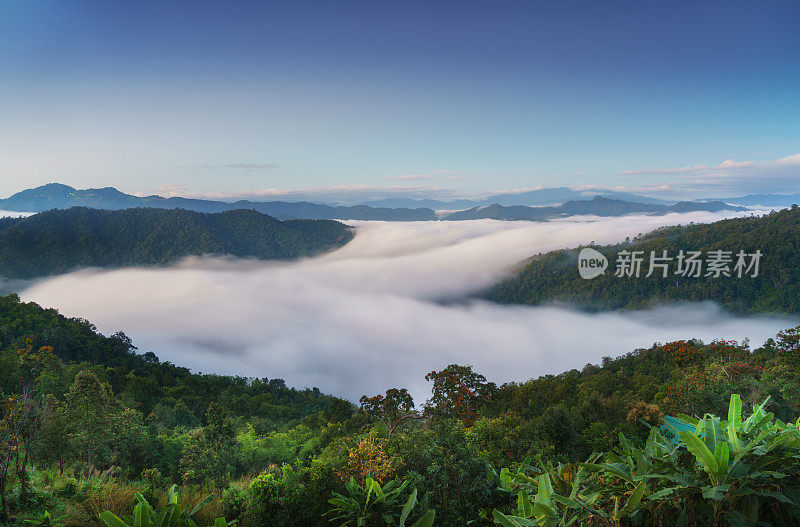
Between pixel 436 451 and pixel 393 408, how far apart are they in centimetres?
1619

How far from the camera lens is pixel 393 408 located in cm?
2205

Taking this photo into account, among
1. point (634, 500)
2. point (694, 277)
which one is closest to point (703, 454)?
point (634, 500)

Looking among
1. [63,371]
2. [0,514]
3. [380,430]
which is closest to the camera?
[0,514]

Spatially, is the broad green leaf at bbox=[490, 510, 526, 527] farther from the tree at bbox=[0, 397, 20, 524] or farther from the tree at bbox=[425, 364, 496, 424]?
the tree at bbox=[425, 364, 496, 424]

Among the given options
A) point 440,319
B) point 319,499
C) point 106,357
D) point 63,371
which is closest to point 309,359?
point 440,319

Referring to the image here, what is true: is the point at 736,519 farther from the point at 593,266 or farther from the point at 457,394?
the point at 593,266

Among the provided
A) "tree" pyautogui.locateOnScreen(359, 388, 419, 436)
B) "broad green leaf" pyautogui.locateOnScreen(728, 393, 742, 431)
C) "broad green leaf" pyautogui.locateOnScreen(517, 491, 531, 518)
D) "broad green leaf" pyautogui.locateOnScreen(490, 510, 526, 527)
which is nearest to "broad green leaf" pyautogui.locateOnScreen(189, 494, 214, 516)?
"broad green leaf" pyautogui.locateOnScreen(490, 510, 526, 527)

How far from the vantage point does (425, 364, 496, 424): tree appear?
24.1 metres

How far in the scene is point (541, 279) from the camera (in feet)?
484

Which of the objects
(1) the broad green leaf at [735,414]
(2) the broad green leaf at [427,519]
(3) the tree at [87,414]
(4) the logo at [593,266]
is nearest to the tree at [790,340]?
(1) the broad green leaf at [735,414]

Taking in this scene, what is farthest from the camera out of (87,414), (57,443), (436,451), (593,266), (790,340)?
(593,266)

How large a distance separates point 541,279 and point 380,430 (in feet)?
452

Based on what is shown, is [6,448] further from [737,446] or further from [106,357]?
[106,357]

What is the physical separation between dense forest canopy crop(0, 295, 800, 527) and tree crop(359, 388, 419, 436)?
0.08m
